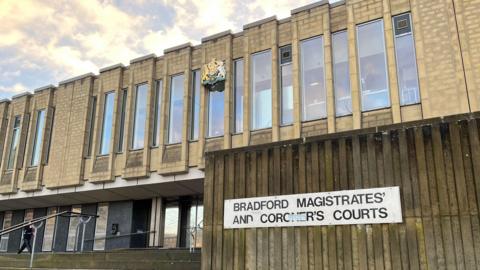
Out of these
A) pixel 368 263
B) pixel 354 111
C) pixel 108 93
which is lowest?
pixel 368 263

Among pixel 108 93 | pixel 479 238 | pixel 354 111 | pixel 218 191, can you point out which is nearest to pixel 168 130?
pixel 108 93

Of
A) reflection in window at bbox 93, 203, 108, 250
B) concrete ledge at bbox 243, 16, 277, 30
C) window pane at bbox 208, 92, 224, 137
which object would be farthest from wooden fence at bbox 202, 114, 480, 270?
reflection in window at bbox 93, 203, 108, 250

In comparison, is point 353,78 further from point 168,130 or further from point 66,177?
point 66,177

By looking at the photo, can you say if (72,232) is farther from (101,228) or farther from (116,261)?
(116,261)

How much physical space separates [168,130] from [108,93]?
4.02 metres

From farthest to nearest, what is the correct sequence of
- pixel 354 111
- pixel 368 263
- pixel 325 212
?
pixel 354 111, pixel 325 212, pixel 368 263

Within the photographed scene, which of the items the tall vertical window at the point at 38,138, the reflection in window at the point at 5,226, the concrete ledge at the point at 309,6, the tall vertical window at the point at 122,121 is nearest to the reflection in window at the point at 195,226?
the tall vertical window at the point at 122,121

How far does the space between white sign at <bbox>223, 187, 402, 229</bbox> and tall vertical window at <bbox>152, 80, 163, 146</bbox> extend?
10700mm

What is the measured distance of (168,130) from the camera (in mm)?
17438

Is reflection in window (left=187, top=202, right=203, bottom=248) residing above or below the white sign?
above

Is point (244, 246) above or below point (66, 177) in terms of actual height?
below

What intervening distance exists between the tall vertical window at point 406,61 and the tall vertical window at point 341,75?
1564mm

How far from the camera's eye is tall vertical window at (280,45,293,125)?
593 inches

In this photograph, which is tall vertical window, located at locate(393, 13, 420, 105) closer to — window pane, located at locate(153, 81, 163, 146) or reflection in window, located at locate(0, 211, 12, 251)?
window pane, located at locate(153, 81, 163, 146)
